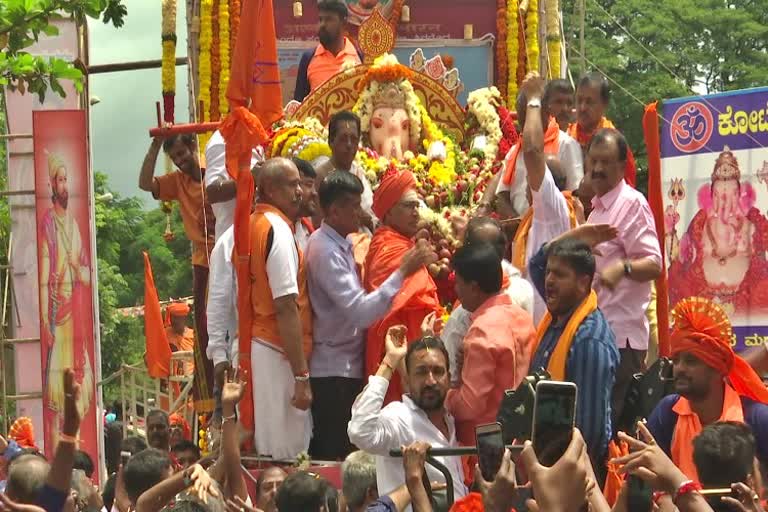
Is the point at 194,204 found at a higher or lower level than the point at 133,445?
higher

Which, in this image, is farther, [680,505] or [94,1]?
[94,1]

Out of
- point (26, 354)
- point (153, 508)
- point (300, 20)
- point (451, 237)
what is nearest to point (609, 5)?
point (300, 20)

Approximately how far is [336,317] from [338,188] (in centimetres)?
68

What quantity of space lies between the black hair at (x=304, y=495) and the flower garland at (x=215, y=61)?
8.04 metres

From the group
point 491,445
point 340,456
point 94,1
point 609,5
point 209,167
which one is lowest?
point 340,456

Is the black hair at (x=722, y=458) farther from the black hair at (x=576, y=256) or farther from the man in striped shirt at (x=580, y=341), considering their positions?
the black hair at (x=576, y=256)

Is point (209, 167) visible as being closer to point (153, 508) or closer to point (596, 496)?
point (153, 508)

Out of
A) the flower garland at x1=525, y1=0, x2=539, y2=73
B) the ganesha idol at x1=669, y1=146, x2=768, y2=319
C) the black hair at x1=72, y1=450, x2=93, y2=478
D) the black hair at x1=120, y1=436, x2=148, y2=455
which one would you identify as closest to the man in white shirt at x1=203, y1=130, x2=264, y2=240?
the black hair at x1=120, y1=436, x2=148, y2=455

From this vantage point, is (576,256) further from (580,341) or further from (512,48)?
(512,48)

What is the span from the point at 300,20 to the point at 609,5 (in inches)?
733

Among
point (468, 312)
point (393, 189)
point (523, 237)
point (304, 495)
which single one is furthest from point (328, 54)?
point (304, 495)

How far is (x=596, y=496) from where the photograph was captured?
5.02m

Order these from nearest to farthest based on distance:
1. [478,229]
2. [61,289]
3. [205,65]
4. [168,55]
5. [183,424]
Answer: [478,229] → [183,424] → [61,289] → [168,55] → [205,65]

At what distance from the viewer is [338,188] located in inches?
354
